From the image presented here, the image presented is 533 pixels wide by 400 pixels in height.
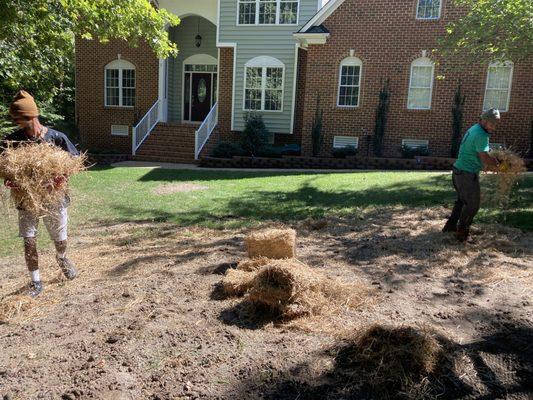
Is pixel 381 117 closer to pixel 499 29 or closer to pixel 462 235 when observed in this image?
pixel 499 29

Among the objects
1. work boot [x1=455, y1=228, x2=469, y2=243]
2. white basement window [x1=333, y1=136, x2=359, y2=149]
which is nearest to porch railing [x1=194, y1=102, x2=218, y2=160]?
white basement window [x1=333, y1=136, x2=359, y2=149]

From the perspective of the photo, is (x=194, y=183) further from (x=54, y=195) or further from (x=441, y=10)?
(x=441, y=10)

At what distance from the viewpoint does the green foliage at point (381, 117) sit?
55.2 feet

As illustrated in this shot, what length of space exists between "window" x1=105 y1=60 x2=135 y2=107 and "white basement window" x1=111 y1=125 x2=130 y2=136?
37.3 inches

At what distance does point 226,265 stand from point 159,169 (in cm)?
1079

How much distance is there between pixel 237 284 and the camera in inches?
175

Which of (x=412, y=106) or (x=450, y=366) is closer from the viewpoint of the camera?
(x=450, y=366)

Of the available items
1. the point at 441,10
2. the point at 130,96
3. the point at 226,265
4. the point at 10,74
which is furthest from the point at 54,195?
the point at 130,96

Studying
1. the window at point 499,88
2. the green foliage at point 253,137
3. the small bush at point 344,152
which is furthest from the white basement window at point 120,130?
the window at point 499,88

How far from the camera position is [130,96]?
2119 cm

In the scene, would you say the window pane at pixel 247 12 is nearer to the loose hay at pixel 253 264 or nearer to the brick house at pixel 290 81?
the brick house at pixel 290 81

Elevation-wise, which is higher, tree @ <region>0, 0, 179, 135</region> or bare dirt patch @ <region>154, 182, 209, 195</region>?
tree @ <region>0, 0, 179, 135</region>

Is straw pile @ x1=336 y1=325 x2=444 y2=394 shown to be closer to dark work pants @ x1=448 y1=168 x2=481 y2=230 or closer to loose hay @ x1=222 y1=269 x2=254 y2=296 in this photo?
loose hay @ x1=222 y1=269 x2=254 y2=296

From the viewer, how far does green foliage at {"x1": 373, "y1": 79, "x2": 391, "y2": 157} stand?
16.8 m
